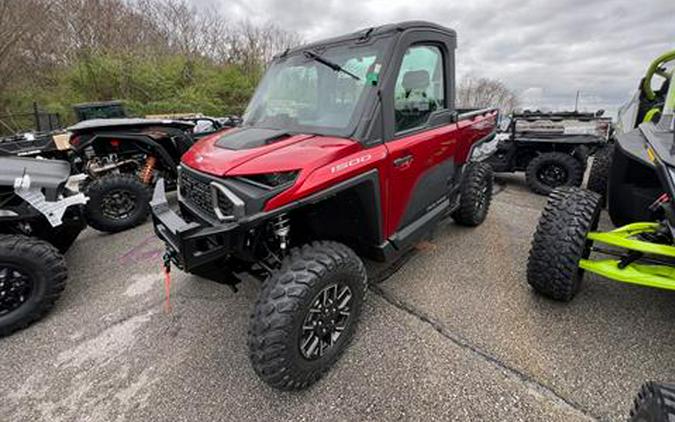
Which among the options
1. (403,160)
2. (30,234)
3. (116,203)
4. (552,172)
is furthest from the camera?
(552,172)

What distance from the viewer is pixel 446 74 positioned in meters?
2.73

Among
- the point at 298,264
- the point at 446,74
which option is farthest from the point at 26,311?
the point at 446,74

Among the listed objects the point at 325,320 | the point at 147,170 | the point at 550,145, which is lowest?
the point at 325,320

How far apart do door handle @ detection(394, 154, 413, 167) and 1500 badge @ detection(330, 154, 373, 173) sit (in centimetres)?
27

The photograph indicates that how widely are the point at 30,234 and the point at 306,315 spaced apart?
2745 mm

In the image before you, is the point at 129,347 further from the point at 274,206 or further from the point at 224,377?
the point at 274,206

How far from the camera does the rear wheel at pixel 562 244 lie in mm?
2158

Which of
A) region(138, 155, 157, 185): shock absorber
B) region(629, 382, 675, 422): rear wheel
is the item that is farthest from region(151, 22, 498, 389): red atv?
region(138, 155, 157, 185): shock absorber

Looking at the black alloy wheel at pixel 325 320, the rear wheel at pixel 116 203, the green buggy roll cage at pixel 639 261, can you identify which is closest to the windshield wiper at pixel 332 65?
the black alloy wheel at pixel 325 320

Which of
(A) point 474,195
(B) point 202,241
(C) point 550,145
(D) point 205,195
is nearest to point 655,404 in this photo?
(B) point 202,241

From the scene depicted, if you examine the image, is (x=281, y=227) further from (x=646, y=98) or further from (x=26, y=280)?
(x=646, y=98)

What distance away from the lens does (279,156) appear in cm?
174

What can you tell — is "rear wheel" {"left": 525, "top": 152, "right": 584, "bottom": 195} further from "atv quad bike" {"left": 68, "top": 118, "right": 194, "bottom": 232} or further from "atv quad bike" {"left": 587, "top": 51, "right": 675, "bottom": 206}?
"atv quad bike" {"left": 68, "top": 118, "right": 194, "bottom": 232}

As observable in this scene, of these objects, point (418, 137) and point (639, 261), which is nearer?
point (639, 261)
